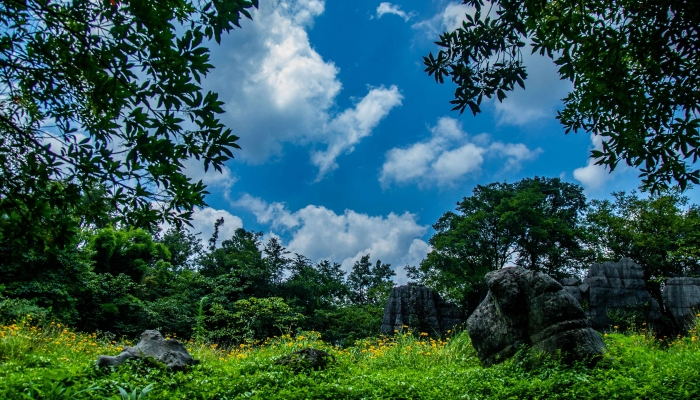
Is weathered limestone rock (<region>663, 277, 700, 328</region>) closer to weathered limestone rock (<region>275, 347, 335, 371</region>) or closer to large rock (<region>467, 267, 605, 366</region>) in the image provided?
large rock (<region>467, 267, 605, 366</region>)

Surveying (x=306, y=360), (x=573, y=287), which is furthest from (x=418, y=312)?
(x=306, y=360)

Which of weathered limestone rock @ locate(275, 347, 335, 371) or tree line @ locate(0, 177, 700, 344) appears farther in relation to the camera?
tree line @ locate(0, 177, 700, 344)

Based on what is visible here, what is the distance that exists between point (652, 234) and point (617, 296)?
9.07 m

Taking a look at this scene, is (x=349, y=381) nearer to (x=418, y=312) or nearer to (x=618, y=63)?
(x=618, y=63)

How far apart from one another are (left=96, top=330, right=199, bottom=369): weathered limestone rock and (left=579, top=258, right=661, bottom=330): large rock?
1426 cm

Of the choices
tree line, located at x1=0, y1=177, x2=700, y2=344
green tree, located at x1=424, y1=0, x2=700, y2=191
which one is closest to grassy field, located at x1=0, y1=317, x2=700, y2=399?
green tree, located at x1=424, y1=0, x2=700, y2=191

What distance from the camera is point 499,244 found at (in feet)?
70.6

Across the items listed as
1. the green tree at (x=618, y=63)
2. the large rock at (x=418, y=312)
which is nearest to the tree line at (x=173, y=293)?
the large rock at (x=418, y=312)

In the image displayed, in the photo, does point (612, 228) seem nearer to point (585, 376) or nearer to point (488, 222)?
point (488, 222)

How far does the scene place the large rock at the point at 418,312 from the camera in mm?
15555

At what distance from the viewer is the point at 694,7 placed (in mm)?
2770

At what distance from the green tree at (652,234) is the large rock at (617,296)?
5837mm

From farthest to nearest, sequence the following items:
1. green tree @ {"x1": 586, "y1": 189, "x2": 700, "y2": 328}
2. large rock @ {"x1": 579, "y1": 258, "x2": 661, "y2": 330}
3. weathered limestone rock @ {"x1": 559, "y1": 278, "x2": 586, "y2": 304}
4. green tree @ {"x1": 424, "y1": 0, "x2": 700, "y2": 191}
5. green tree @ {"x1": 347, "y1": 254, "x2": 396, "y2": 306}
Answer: green tree @ {"x1": 347, "y1": 254, "x2": 396, "y2": 306}, green tree @ {"x1": 586, "y1": 189, "x2": 700, "y2": 328}, weathered limestone rock @ {"x1": 559, "y1": 278, "x2": 586, "y2": 304}, large rock @ {"x1": 579, "y1": 258, "x2": 661, "y2": 330}, green tree @ {"x1": 424, "y1": 0, "x2": 700, "y2": 191}

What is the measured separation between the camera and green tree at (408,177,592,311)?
20578mm
